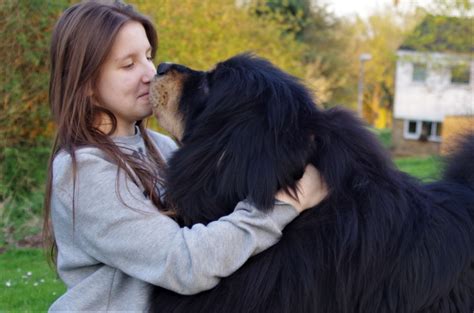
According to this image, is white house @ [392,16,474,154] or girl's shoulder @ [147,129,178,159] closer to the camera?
girl's shoulder @ [147,129,178,159]

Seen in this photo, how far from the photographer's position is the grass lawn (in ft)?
16.4

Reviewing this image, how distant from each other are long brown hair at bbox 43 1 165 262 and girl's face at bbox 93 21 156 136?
4cm

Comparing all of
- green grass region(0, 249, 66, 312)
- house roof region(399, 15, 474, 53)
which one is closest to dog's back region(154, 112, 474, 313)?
green grass region(0, 249, 66, 312)

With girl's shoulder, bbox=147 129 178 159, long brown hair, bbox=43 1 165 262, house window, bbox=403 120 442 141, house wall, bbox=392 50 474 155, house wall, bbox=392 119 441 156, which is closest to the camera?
long brown hair, bbox=43 1 165 262

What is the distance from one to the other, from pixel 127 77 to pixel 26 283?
3683mm

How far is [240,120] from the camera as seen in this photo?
87.7 inches

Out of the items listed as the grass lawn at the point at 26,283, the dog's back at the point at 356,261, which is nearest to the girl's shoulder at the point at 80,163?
the dog's back at the point at 356,261

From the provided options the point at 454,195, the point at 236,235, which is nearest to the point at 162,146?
the point at 236,235

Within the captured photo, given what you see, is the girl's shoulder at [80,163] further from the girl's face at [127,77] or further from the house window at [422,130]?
the house window at [422,130]

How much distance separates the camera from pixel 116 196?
2199mm

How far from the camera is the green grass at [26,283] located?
197 inches

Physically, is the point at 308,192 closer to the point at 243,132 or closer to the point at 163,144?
the point at 243,132

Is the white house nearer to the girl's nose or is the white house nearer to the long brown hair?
the girl's nose

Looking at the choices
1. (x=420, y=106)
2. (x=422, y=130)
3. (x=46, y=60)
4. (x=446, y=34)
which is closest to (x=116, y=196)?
(x=46, y=60)
